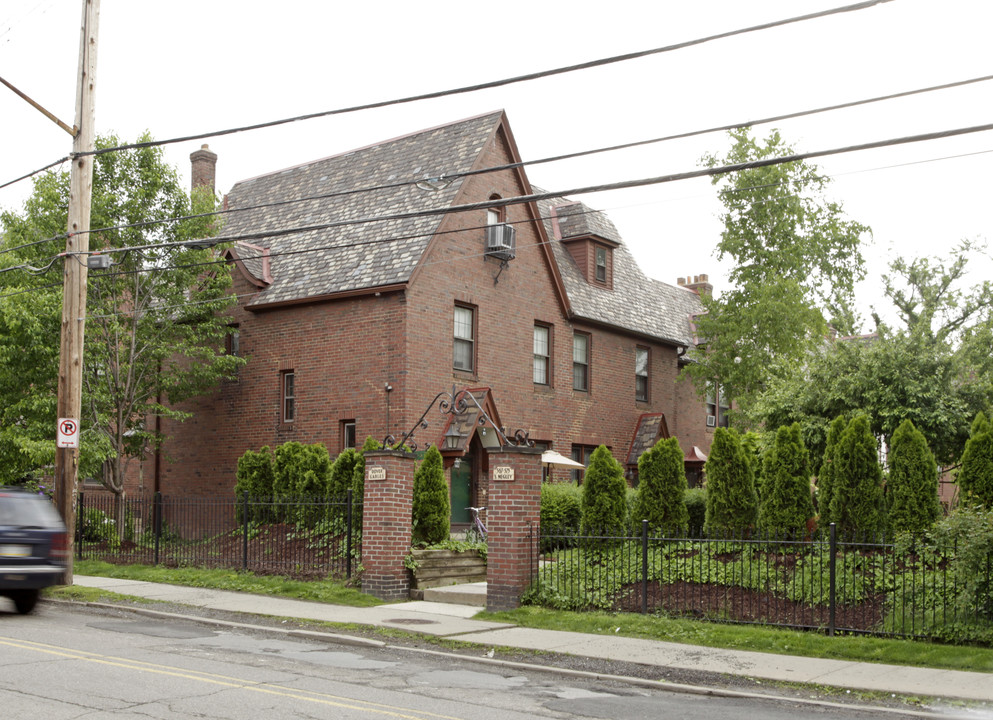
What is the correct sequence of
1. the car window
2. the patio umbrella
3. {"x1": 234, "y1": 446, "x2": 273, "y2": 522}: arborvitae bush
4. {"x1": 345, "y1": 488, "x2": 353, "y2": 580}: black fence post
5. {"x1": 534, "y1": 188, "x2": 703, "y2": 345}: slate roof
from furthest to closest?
{"x1": 534, "y1": 188, "x2": 703, "y2": 345}: slate roof, the patio umbrella, {"x1": 234, "y1": 446, "x2": 273, "y2": 522}: arborvitae bush, {"x1": 345, "y1": 488, "x2": 353, "y2": 580}: black fence post, the car window

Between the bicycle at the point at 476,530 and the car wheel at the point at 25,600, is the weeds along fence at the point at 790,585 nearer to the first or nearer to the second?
the bicycle at the point at 476,530

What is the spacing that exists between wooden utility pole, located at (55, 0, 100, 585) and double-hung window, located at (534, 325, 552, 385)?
41.2 ft

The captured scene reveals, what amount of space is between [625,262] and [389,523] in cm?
1846

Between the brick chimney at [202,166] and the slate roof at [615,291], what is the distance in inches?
398

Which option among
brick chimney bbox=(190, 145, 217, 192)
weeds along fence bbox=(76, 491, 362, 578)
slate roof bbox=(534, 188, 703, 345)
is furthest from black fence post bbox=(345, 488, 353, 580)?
brick chimney bbox=(190, 145, 217, 192)

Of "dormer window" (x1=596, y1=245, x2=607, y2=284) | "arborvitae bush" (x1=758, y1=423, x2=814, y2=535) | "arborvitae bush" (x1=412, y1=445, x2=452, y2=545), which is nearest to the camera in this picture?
"arborvitae bush" (x1=758, y1=423, x2=814, y2=535)

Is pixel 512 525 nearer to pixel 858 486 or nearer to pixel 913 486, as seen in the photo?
Result: pixel 858 486

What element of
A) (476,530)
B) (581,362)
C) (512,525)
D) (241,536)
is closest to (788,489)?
(512,525)

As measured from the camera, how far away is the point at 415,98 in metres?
11.8

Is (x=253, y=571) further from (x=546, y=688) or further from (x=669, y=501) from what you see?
(x=546, y=688)

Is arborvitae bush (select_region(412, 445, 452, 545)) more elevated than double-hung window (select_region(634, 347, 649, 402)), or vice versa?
double-hung window (select_region(634, 347, 649, 402))

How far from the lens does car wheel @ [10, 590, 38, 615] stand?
13.3m

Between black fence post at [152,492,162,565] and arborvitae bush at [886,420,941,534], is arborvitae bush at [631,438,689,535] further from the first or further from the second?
black fence post at [152,492,162,565]

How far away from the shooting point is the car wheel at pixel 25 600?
13344 millimetres
